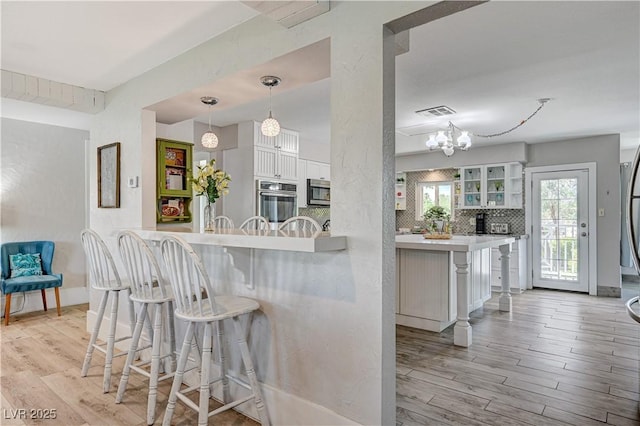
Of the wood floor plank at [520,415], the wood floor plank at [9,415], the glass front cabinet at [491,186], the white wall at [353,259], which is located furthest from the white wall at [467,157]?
the wood floor plank at [9,415]

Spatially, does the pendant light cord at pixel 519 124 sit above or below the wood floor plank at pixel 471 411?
above

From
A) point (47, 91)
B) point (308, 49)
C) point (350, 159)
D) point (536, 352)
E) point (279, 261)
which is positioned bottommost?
point (536, 352)

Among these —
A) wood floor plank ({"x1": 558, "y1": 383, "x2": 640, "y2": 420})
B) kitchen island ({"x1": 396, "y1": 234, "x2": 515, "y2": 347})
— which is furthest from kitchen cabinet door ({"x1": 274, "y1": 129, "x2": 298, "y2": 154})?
wood floor plank ({"x1": 558, "y1": 383, "x2": 640, "y2": 420})

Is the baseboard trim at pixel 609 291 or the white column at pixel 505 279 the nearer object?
the white column at pixel 505 279

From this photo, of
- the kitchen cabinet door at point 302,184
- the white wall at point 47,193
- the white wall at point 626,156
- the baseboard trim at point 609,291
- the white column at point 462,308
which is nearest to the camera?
the white column at point 462,308

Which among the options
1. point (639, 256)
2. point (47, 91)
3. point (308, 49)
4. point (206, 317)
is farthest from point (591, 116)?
point (47, 91)

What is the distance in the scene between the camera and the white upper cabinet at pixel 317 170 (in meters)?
6.15

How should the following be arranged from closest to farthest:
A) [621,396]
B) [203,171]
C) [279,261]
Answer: [279,261] → [621,396] → [203,171]

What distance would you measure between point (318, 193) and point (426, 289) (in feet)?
9.30

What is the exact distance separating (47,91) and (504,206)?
6626 mm

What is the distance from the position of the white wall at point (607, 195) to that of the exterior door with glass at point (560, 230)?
0.59 feet

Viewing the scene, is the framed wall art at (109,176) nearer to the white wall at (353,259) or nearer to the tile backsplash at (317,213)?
the white wall at (353,259)

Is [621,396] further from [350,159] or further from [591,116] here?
[591,116]

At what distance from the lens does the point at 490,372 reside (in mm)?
2850
